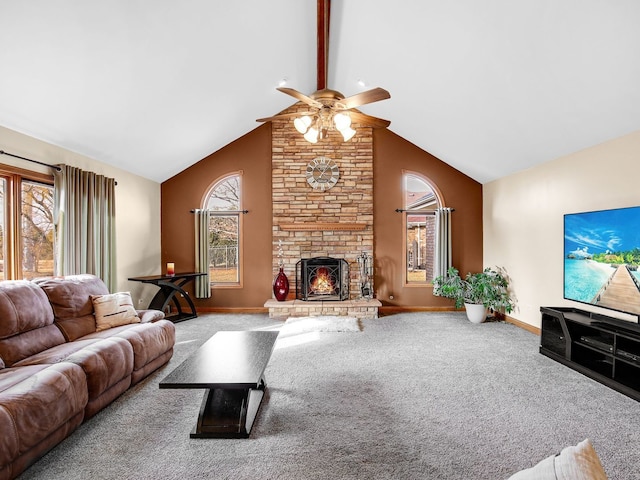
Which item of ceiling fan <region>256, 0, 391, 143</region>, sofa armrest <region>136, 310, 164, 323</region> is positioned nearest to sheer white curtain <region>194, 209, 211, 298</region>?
sofa armrest <region>136, 310, 164, 323</region>

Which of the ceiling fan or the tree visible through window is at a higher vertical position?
the ceiling fan

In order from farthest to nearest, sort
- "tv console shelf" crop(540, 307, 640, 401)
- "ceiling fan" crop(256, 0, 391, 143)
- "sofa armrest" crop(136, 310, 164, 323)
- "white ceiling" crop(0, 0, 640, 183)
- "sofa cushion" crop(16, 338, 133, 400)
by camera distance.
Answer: "sofa armrest" crop(136, 310, 164, 323), "ceiling fan" crop(256, 0, 391, 143), "tv console shelf" crop(540, 307, 640, 401), "white ceiling" crop(0, 0, 640, 183), "sofa cushion" crop(16, 338, 133, 400)

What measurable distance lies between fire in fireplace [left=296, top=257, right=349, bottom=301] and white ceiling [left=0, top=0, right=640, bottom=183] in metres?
2.52

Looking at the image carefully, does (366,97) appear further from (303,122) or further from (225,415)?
(225,415)

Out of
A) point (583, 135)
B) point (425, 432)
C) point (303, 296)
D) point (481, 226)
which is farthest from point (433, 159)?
point (425, 432)

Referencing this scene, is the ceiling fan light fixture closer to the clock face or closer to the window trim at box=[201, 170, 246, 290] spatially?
the clock face

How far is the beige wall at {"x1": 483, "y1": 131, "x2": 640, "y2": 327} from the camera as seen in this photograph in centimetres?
337

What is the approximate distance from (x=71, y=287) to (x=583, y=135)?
507cm

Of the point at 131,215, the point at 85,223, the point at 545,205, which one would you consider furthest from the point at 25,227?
the point at 545,205

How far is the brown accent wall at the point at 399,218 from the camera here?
600 cm

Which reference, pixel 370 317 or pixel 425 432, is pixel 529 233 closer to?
pixel 370 317

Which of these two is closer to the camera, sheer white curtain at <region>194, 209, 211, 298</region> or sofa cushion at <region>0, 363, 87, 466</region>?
sofa cushion at <region>0, 363, 87, 466</region>

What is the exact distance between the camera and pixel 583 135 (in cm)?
359

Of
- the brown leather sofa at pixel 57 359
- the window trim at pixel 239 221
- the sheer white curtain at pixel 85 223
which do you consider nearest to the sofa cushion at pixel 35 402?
the brown leather sofa at pixel 57 359
